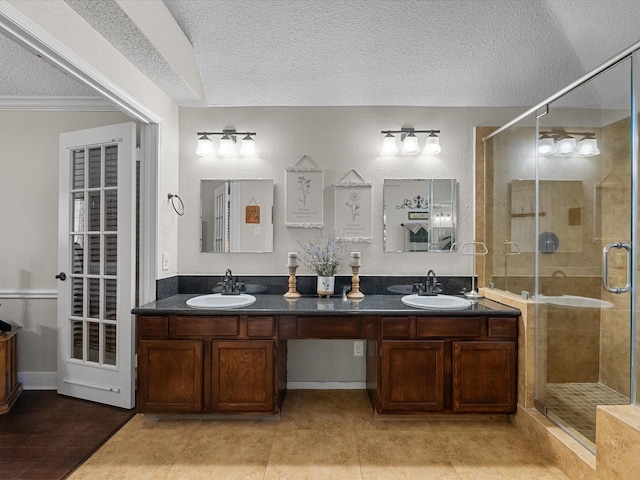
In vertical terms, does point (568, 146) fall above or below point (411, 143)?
below

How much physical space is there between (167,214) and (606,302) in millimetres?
2943

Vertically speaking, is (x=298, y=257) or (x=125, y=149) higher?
(x=125, y=149)

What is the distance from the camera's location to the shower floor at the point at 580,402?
199 cm

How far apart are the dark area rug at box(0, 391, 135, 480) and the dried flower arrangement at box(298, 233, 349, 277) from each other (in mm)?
1659

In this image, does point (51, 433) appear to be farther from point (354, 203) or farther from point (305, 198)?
point (354, 203)

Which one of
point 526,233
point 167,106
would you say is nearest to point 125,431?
point 167,106

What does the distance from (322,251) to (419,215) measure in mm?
840

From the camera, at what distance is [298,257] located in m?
3.08

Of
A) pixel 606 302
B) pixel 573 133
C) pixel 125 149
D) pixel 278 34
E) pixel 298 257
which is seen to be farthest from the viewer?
pixel 298 257

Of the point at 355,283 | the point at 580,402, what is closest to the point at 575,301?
the point at 580,402

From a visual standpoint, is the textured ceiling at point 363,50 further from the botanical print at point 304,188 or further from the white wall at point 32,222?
the botanical print at point 304,188

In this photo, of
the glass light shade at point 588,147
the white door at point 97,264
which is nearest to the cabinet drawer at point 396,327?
the glass light shade at point 588,147

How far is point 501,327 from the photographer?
2.45m

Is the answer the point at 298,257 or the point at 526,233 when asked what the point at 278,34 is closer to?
the point at 298,257
